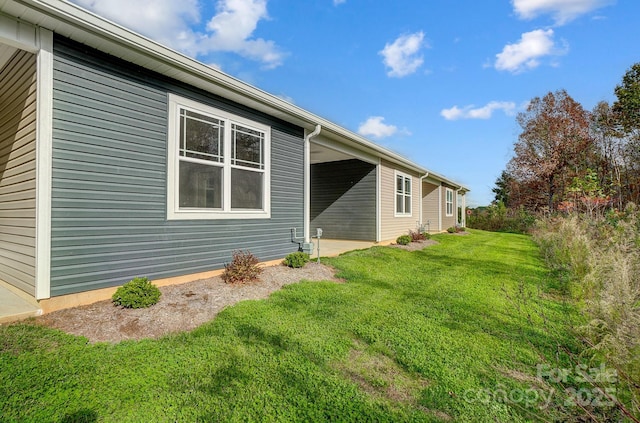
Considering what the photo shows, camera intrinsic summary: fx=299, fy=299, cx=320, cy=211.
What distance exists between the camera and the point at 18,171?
361 cm

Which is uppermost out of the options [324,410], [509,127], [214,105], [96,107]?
[509,127]

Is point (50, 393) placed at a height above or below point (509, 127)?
below

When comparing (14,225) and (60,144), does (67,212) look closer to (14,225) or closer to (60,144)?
(60,144)

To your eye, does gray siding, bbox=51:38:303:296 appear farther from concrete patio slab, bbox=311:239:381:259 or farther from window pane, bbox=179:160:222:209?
concrete patio slab, bbox=311:239:381:259

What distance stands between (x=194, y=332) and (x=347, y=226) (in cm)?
763

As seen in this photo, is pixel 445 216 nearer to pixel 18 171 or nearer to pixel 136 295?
pixel 136 295

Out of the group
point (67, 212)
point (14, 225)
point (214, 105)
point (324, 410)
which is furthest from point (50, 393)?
point (214, 105)

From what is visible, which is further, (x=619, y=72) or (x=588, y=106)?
(x=588, y=106)

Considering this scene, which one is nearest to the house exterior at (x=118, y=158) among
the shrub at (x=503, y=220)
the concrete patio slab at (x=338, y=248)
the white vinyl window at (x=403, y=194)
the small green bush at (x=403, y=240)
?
the concrete patio slab at (x=338, y=248)

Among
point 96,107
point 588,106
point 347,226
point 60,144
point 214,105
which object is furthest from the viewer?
point 588,106

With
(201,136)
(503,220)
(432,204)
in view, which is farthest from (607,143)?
(201,136)

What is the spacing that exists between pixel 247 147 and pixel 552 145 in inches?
817

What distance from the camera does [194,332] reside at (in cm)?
293

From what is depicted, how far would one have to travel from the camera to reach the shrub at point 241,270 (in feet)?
14.7
